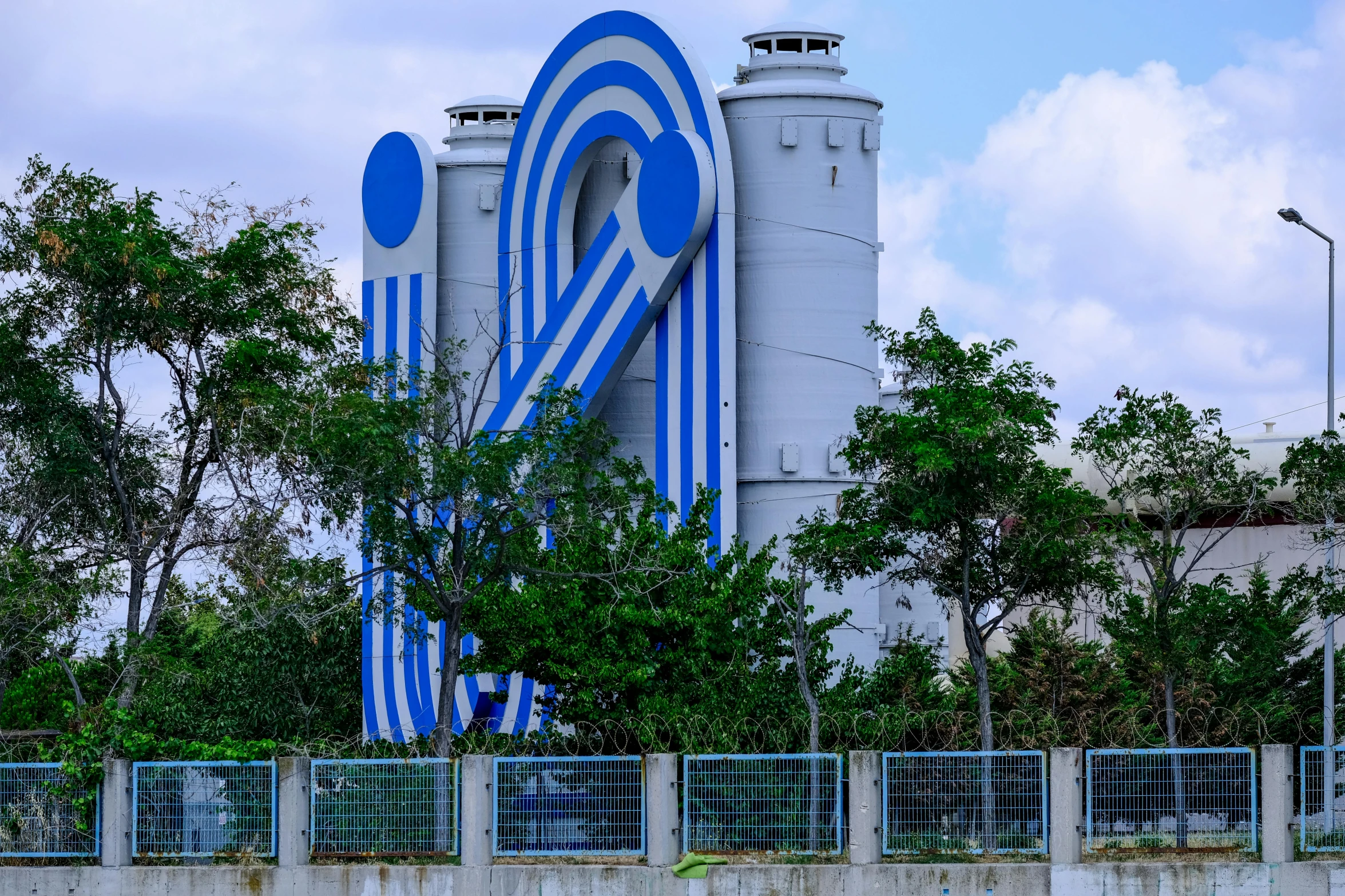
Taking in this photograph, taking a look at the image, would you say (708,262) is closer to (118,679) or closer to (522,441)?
(522,441)

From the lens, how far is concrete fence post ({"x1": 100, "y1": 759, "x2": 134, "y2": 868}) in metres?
23.3

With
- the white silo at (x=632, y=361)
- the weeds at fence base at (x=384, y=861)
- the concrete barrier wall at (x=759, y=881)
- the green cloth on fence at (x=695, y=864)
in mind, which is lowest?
the concrete barrier wall at (x=759, y=881)

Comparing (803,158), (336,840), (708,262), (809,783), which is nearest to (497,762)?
(336,840)

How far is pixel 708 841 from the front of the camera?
22.8m

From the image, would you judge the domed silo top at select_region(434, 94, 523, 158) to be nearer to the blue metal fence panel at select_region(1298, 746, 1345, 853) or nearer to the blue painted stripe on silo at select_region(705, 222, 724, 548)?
the blue painted stripe on silo at select_region(705, 222, 724, 548)

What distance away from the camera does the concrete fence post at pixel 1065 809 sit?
877 inches

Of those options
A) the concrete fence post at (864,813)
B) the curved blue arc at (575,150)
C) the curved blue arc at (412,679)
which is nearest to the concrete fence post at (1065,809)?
the concrete fence post at (864,813)

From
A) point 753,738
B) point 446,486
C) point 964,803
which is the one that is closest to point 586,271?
point 446,486

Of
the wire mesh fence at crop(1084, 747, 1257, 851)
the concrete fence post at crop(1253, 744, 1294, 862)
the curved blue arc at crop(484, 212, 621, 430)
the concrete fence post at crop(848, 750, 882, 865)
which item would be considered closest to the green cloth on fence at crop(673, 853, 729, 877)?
the concrete fence post at crop(848, 750, 882, 865)

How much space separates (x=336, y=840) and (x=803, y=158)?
1452 centimetres

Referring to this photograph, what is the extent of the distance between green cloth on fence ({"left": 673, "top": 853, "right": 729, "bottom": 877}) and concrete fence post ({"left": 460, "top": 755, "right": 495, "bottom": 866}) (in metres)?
2.51

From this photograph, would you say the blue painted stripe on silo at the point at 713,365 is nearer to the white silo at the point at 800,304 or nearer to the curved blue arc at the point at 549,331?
the white silo at the point at 800,304

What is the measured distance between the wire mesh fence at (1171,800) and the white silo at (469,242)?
1707cm

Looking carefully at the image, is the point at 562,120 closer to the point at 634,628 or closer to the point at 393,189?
the point at 393,189
